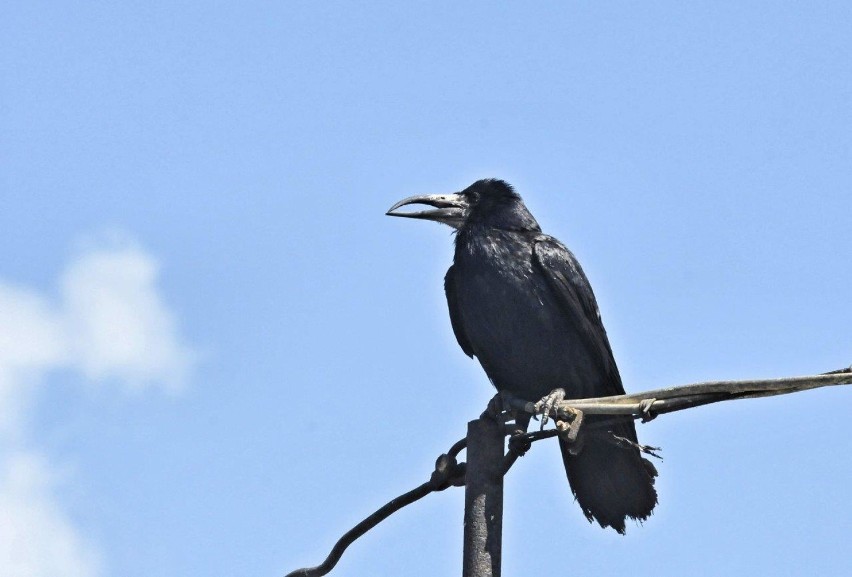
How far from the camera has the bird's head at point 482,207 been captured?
8352 millimetres

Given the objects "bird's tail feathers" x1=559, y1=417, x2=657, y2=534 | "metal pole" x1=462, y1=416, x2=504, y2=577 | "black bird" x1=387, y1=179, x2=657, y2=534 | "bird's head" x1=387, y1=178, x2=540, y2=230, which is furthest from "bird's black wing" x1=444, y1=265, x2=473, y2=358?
"metal pole" x1=462, y1=416, x2=504, y2=577

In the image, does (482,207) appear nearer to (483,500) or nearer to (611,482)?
(611,482)

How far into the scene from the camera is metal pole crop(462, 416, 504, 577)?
495cm

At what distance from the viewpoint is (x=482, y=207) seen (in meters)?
8.52

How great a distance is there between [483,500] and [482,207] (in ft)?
12.3

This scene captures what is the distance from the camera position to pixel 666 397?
4926mm

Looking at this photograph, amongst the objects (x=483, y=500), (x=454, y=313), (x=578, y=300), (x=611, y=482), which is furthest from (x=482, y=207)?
(x=483, y=500)

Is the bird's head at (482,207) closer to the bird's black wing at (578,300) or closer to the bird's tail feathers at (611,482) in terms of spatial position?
the bird's black wing at (578,300)

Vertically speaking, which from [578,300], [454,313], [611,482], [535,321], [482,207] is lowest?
[611,482]

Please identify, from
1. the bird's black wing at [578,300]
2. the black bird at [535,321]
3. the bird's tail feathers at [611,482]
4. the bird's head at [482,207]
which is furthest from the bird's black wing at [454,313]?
the bird's tail feathers at [611,482]

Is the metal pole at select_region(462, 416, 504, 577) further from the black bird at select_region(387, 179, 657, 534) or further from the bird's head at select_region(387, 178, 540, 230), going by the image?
the bird's head at select_region(387, 178, 540, 230)

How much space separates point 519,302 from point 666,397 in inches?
113

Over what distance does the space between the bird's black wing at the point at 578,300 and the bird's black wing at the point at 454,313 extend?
26.2 inches

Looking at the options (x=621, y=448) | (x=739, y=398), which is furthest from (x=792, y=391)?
(x=621, y=448)
